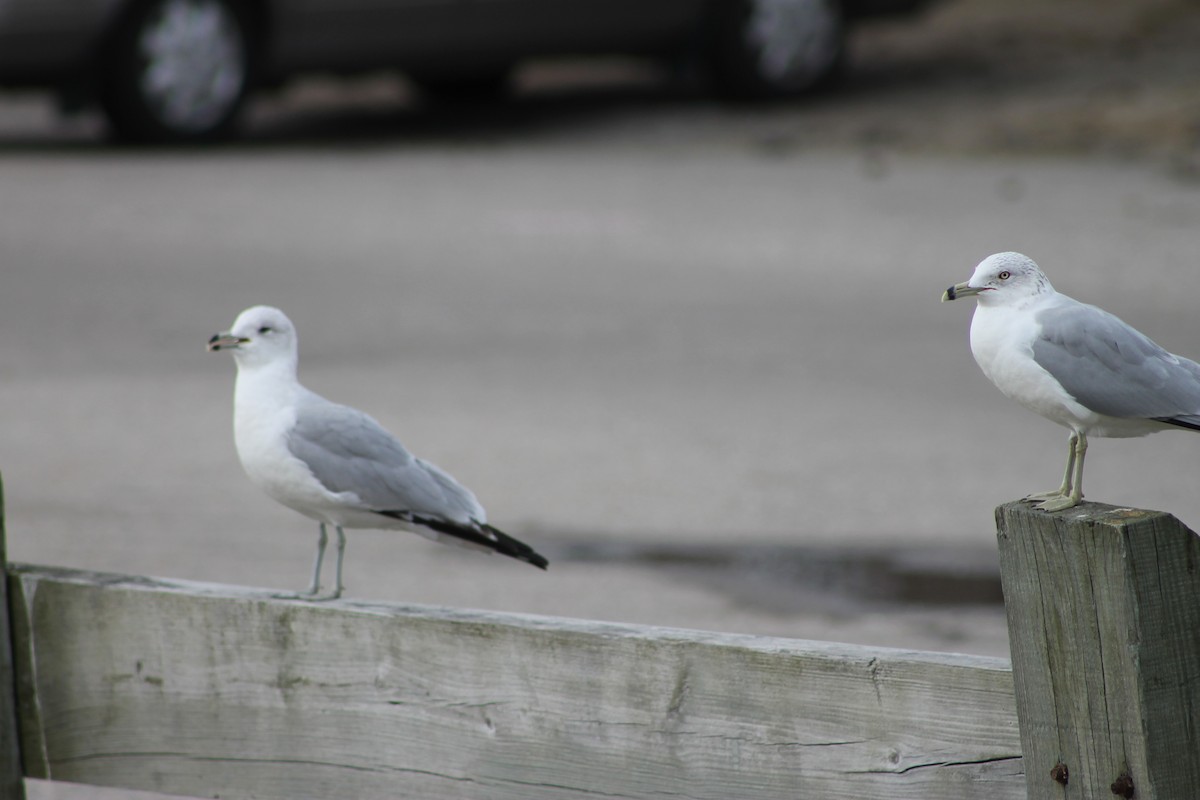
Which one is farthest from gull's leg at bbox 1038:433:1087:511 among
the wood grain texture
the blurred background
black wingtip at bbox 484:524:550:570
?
the blurred background

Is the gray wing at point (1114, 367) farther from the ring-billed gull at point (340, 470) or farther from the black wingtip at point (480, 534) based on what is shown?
the ring-billed gull at point (340, 470)

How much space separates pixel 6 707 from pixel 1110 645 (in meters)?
1.74

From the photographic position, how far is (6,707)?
2.83 metres

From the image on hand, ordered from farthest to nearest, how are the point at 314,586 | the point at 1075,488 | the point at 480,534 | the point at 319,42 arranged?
1. the point at 319,42
2. the point at 314,586
3. the point at 480,534
4. the point at 1075,488

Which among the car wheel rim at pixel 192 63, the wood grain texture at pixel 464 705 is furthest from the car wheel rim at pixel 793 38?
the wood grain texture at pixel 464 705

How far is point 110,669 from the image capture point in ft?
9.31

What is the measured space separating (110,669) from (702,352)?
655cm

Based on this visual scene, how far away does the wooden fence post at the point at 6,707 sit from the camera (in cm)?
282

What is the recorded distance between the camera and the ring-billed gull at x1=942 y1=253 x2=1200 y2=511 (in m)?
2.81

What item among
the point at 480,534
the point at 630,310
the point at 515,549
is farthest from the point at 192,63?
the point at 515,549

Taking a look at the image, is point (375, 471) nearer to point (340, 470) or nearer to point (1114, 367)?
point (340, 470)

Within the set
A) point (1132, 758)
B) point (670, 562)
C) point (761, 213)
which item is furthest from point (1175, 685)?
point (761, 213)

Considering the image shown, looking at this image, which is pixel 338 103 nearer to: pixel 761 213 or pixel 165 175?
pixel 165 175

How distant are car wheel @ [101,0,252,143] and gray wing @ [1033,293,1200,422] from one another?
34.4 ft
